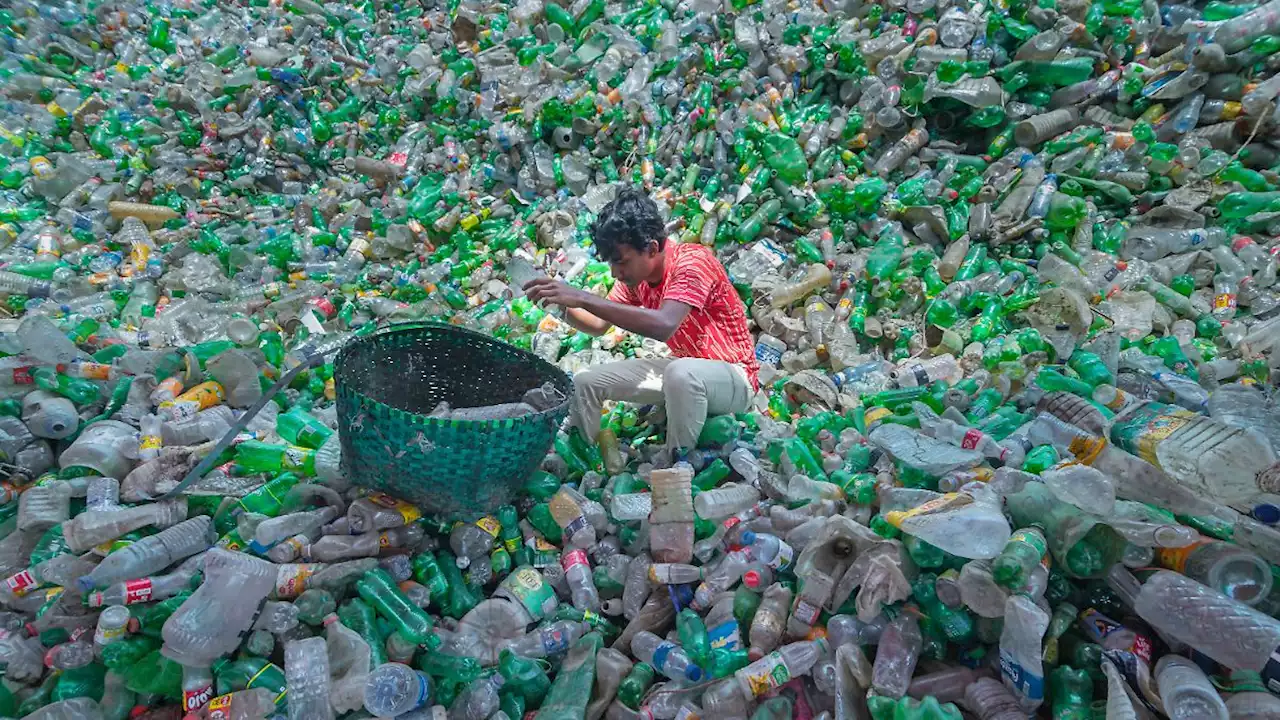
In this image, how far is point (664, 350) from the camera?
3.79m

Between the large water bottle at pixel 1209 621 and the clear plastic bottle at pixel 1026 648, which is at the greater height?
the large water bottle at pixel 1209 621

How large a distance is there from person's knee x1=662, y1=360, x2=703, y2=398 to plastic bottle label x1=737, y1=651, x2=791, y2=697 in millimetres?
1115

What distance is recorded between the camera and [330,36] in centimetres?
637

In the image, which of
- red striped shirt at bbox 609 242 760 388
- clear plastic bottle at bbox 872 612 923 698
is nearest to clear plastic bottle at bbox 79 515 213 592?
red striped shirt at bbox 609 242 760 388

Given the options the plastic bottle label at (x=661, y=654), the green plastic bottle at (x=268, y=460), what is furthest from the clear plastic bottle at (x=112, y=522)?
the plastic bottle label at (x=661, y=654)

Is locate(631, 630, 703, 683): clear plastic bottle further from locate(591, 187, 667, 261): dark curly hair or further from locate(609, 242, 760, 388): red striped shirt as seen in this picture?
locate(591, 187, 667, 261): dark curly hair

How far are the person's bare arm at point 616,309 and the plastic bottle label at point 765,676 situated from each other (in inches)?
48.9

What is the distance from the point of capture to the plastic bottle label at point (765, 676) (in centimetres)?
184

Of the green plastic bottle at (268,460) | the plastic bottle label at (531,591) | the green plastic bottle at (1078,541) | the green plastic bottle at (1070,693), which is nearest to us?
the green plastic bottle at (1070,693)

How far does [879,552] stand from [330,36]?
6.42 metres

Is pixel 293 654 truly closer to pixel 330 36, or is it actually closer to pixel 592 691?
pixel 592 691

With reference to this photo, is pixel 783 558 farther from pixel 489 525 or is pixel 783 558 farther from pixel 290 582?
pixel 290 582

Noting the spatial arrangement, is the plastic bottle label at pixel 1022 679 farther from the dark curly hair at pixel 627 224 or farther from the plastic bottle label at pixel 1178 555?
the dark curly hair at pixel 627 224

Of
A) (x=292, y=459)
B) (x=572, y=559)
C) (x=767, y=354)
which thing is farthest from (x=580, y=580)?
(x=767, y=354)
